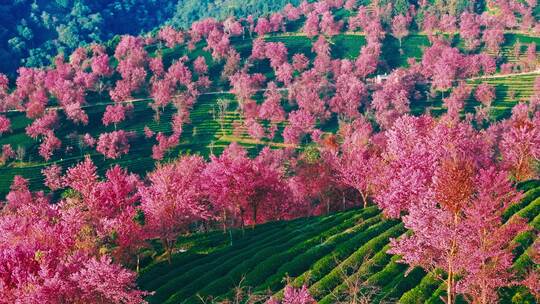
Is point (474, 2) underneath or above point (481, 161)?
above

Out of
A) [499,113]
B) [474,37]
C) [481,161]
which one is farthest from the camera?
[474,37]

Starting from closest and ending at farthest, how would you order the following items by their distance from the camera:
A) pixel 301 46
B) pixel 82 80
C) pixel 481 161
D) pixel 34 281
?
1. pixel 34 281
2. pixel 481 161
3. pixel 82 80
4. pixel 301 46

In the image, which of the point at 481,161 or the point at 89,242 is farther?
the point at 481,161

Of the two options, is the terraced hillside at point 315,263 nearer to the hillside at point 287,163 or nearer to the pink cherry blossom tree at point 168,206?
the hillside at point 287,163

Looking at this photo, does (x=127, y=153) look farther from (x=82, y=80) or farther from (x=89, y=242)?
(x=89, y=242)

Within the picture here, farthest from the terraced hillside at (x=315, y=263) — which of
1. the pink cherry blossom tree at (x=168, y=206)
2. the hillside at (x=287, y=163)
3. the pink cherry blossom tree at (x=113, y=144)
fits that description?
the pink cherry blossom tree at (x=113, y=144)

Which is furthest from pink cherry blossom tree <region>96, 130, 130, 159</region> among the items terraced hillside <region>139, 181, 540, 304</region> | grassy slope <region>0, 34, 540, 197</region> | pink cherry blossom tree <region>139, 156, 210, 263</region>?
pink cherry blossom tree <region>139, 156, 210, 263</region>

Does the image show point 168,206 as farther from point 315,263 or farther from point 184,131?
point 184,131

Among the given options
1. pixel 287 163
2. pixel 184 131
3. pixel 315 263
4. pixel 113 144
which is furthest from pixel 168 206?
pixel 184 131

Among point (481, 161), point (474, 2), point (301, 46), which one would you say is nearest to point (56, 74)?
point (301, 46)
